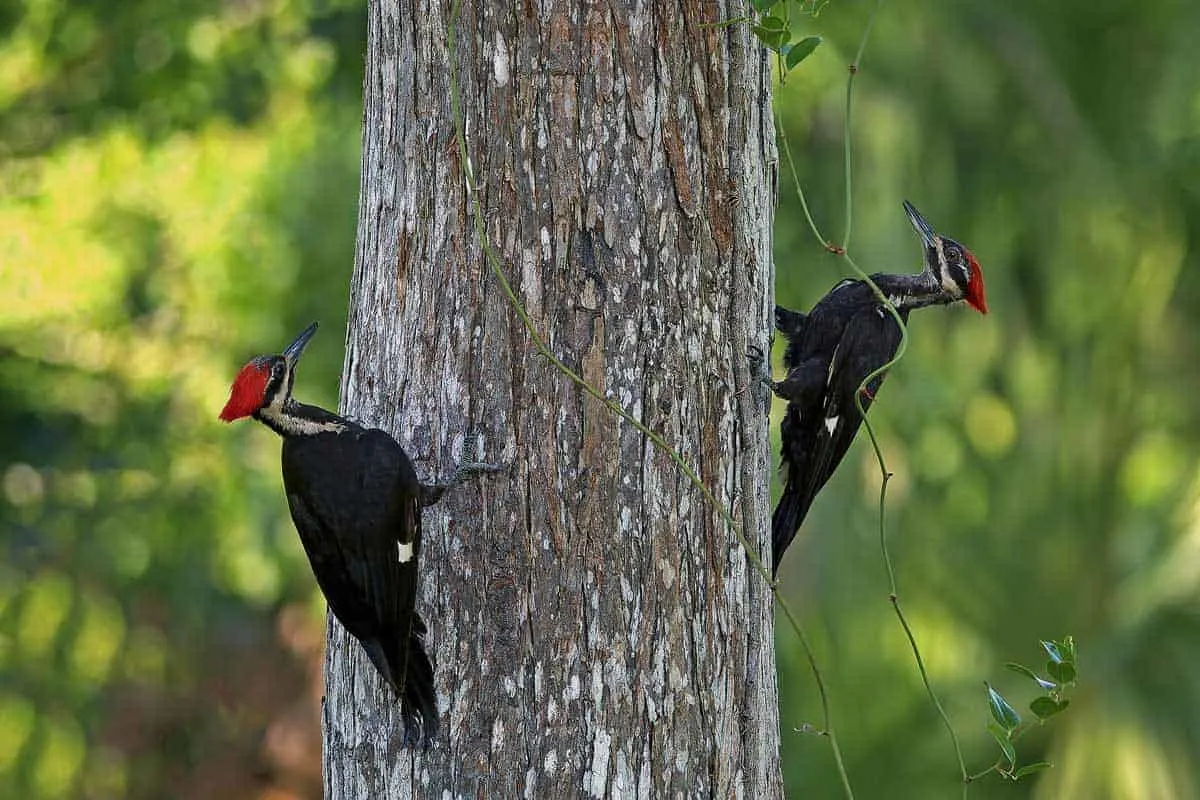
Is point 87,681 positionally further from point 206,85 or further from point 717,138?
point 717,138

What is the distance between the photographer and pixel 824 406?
2.99m

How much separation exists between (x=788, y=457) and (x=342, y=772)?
1238mm

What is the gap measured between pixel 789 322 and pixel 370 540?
4.20ft

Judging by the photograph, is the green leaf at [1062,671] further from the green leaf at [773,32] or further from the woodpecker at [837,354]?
the green leaf at [773,32]

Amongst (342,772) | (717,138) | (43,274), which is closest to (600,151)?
(717,138)

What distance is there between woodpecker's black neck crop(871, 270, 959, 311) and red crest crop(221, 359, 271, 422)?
4.61 ft

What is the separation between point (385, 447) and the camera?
87.3 inches

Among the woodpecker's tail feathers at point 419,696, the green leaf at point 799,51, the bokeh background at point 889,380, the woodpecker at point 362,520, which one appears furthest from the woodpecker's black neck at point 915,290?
the bokeh background at point 889,380

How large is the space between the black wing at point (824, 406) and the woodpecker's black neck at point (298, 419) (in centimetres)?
96

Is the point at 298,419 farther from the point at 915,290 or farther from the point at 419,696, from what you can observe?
the point at 915,290

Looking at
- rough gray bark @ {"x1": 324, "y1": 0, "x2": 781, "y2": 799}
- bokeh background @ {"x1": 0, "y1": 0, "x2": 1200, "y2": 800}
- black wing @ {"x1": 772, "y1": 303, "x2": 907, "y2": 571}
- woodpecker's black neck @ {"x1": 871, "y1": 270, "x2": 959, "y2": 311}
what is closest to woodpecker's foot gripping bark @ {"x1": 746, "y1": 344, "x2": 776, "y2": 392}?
rough gray bark @ {"x1": 324, "y1": 0, "x2": 781, "y2": 799}

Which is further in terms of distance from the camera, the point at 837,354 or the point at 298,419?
the point at 837,354

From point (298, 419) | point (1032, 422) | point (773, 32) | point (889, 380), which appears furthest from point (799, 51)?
point (889, 380)

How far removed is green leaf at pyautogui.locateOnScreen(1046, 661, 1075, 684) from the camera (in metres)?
2.12
